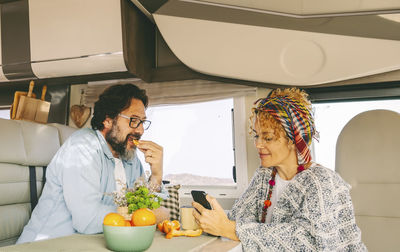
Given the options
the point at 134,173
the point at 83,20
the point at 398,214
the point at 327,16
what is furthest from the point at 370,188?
the point at 83,20

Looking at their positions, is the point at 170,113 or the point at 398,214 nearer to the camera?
the point at 398,214

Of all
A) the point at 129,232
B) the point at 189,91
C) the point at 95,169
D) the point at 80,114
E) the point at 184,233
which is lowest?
the point at 184,233

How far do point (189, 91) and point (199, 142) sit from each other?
46 centimetres

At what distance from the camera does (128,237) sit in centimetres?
99

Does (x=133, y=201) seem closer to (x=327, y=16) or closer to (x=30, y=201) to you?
(x=30, y=201)

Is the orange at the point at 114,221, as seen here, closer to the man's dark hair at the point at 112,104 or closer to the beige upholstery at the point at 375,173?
the man's dark hair at the point at 112,104

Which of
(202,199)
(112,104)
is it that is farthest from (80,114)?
(202,199)

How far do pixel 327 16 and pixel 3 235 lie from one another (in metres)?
2.19

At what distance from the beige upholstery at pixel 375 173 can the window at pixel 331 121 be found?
1.05 ft

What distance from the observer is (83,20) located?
248cm

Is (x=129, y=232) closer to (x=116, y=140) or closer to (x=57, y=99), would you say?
(x=116, y=140)

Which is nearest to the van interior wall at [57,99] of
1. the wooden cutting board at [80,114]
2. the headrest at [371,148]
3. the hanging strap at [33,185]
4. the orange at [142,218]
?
the wooden cutting board at [80,114]

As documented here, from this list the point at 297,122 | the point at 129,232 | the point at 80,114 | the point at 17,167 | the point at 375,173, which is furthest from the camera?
the point at 80,114

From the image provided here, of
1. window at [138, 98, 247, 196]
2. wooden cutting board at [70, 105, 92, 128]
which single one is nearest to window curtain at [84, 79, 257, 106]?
window at [138, 98, 247, 196]
